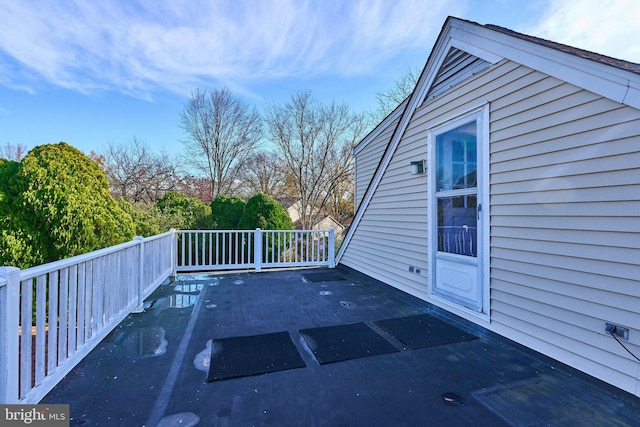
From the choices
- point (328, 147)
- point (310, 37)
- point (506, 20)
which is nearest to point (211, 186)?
point (328, 147)

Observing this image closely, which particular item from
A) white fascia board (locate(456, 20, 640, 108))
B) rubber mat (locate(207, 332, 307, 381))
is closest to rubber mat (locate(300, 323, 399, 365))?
rubber mat (locate(207, 332, 307, 381))

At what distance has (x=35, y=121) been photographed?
453 inches

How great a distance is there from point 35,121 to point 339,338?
1548cm

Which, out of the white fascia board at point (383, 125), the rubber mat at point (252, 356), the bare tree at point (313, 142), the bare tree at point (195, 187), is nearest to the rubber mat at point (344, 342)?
the rubber mat at point (252, 356)

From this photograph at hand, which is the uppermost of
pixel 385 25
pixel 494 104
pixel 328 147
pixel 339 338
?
pixel 385 25

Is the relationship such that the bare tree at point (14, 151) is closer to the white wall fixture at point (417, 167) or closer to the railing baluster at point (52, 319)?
the railing baluster at point (52, 319)

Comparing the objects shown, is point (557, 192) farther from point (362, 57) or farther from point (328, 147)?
point (328, 147)

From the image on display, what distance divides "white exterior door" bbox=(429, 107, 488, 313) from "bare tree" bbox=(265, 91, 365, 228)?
9.96m

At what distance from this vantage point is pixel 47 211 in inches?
143

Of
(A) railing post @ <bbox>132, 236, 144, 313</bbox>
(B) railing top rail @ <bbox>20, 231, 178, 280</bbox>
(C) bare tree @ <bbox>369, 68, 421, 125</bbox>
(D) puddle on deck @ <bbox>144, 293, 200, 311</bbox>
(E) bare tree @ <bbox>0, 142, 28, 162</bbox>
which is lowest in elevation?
(D) puddle on deck @ <bbox>144, 293, 200, 311</bbox>

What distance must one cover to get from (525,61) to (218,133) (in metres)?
14.3

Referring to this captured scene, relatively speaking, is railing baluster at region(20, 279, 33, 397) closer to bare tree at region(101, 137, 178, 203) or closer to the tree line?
the tree line

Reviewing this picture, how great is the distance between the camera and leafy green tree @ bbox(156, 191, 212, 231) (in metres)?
8.48

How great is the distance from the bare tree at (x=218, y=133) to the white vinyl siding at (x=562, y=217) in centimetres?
1322
